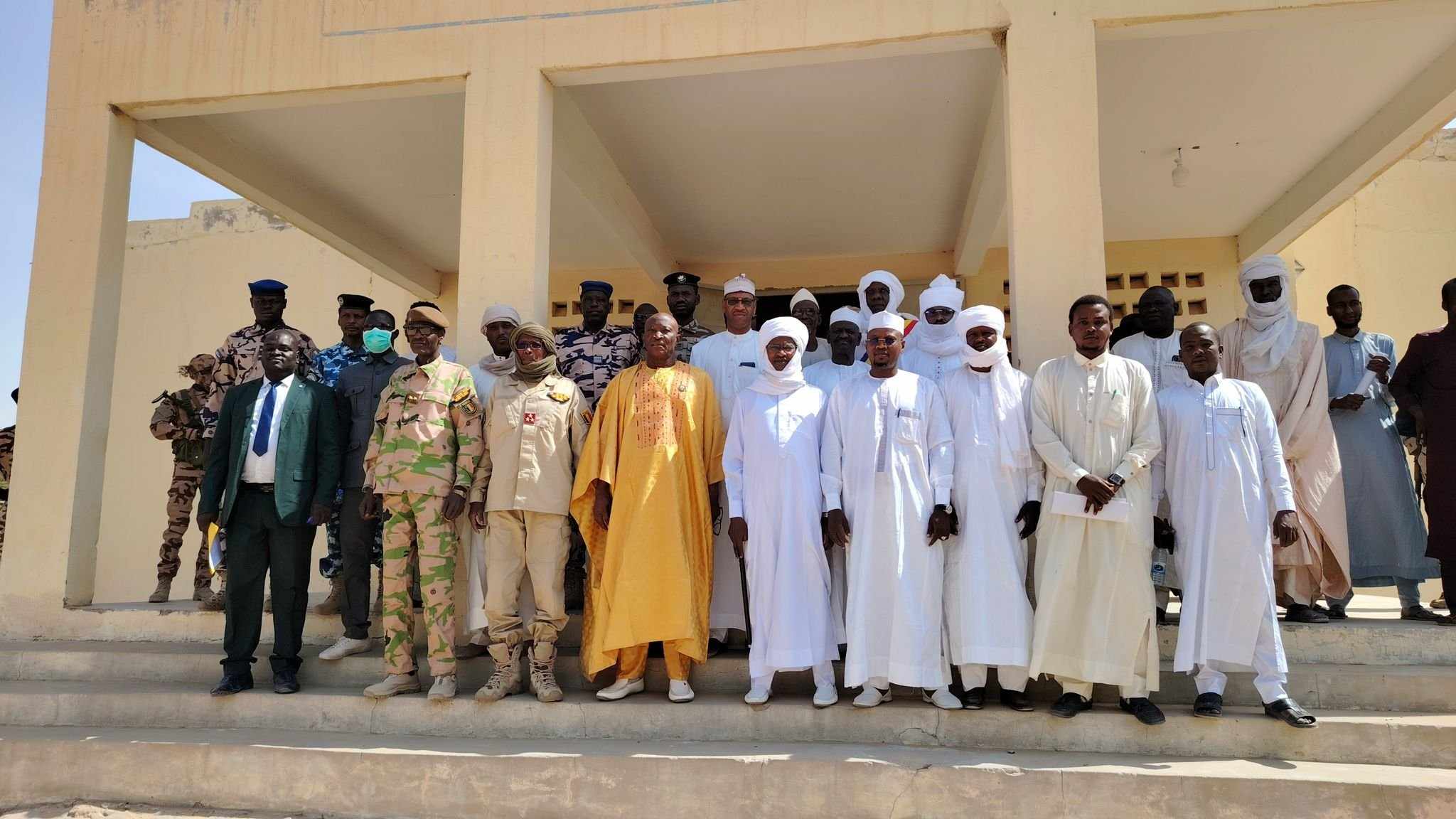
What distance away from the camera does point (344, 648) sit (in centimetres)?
464

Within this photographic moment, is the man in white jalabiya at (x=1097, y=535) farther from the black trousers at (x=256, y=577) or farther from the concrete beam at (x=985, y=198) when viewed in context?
the black trousers at (x=256, y=577)

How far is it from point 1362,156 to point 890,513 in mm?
5146

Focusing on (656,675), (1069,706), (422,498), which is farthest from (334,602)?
(1069,706)

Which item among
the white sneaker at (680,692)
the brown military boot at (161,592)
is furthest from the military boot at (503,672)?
the brown military boot at (161,592)

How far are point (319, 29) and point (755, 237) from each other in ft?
14.1

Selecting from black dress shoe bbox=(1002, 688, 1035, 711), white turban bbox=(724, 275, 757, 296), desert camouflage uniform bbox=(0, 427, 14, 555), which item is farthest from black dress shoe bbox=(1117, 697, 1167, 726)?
desert camouflage uniform bbox=(0, 427, 14, 555)

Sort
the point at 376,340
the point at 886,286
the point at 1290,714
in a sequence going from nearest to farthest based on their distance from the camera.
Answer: the point at 1290,714 < the point at 376,340 < the point at 886,286

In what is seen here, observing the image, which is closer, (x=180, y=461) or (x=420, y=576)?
(x=420, y=576)

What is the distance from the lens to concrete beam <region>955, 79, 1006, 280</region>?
20.2 ft

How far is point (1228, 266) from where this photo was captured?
340 inches

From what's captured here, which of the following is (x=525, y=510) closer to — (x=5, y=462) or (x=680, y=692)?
(x=680, y=692)

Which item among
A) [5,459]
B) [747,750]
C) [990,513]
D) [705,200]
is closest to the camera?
[747,750]

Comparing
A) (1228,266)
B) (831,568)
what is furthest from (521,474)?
(1228,266)

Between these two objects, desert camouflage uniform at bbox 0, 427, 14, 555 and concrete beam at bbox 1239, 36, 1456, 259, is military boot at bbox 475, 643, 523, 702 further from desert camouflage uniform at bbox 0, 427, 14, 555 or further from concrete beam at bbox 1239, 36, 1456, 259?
concrete beam at bbox 1239, 36, 1456, 259
